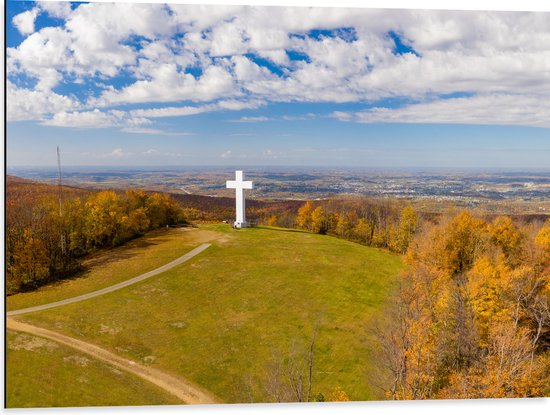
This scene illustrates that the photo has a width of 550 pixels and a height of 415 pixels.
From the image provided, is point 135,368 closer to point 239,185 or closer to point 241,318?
point 241,318

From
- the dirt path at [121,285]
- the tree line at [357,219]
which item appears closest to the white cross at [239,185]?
the dirt path at [121,285]

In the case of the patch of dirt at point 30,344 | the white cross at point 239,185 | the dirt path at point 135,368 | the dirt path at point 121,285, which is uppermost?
the white cross at point 239,185

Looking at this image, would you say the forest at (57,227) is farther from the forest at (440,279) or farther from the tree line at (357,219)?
the tree line at (357,219)

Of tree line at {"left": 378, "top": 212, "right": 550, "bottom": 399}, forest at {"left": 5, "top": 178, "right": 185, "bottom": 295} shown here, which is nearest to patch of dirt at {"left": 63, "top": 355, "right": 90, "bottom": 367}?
forest at {"left": 5, "top": 178, "right": 185, "bottom": 295}

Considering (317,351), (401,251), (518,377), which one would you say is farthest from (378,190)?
(518,377)

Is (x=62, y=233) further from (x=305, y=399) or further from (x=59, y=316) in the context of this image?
(x=305, y=399)

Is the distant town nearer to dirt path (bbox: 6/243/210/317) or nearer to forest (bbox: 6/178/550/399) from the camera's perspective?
forest (bbox: 6/178/550/399)
